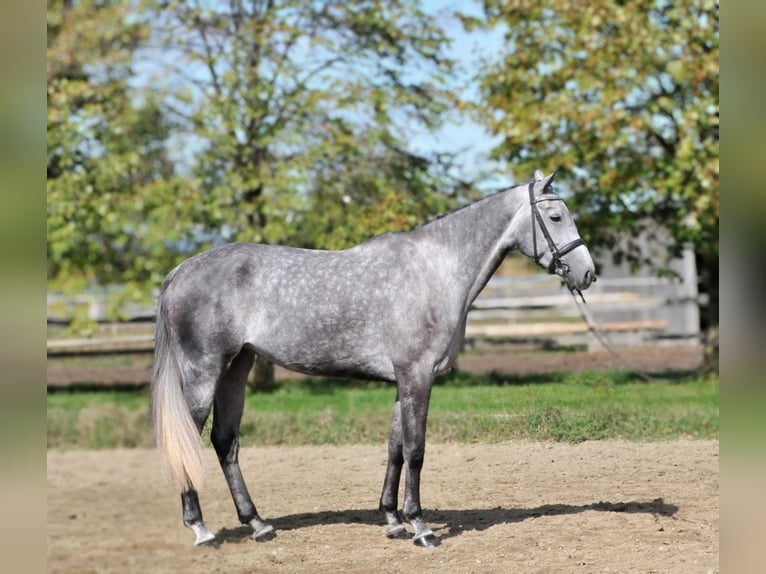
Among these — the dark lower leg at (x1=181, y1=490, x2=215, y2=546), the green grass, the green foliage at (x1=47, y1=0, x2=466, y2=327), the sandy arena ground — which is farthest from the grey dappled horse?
the green foliage at (x1=47, y1=0, x2=466, y2=327)

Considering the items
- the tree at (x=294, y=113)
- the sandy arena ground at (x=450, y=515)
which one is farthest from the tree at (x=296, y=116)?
the sandy arena ground at (x=450, y=515)

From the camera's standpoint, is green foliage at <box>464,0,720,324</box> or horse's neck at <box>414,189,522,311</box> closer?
horse's neck at <box>414,189,522,311</box>

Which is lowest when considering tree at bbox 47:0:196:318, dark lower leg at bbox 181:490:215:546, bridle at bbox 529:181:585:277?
dark lower leg at bbox 181:490:215:546

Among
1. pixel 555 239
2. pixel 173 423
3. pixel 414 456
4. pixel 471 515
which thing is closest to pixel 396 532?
pixel 414 456

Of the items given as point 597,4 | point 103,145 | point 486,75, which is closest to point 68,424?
point 103,145

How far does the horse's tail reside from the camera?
363cm

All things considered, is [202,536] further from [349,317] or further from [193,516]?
[349,317]

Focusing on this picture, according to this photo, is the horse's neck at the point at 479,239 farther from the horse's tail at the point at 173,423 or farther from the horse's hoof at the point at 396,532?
the horse's tail at the point at 173,423

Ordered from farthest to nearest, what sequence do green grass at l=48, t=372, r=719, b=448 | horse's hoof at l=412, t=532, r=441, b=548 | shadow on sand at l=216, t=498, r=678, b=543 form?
green grass at l=48, t=372, r=719, b=448
shadow on sand at l=216, t=498, r=678, b=543
horse's hoof at l=412, t=532, r=441, b=548

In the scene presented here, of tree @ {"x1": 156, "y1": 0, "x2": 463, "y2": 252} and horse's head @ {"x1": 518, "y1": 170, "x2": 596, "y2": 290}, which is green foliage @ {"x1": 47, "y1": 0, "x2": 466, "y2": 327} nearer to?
tree @ {"x1": 156, "y1": 0, "x2": 463, "y2": 252}

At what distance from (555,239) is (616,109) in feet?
15.8

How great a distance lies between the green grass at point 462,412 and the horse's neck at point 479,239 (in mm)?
734

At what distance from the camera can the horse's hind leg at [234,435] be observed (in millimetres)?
3809

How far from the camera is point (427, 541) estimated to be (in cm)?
379
